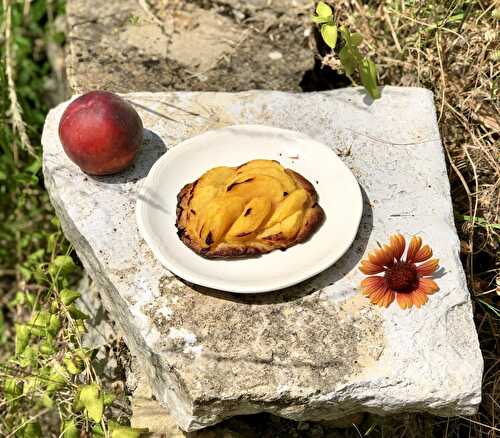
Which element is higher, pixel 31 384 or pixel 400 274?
pixel 400 274

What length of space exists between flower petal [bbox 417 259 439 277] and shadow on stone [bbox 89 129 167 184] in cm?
134

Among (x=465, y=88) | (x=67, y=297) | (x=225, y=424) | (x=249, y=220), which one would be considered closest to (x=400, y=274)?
(x=249, y=220)

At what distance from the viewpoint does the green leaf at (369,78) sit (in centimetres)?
354

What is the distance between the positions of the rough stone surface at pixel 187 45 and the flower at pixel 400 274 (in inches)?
61.6

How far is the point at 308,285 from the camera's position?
9.37 ft

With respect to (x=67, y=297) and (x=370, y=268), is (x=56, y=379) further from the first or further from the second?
(x=370, y=268)

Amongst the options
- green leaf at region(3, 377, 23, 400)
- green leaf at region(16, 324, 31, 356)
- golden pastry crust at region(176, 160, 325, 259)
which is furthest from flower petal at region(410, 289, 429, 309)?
green leaf at region(3, 377, 23, 400)

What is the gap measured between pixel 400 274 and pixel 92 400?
4.51 ft

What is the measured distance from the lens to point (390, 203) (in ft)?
10.3

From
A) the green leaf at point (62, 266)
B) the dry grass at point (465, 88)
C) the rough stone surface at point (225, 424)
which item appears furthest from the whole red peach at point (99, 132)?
the dry grass at point (465, 88)

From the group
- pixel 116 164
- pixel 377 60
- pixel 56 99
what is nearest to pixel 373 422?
pixel 116 164

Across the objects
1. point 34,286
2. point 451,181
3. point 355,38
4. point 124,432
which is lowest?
point 34,286

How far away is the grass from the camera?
3385 millimetres

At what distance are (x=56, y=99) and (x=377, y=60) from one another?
8.14 ft
